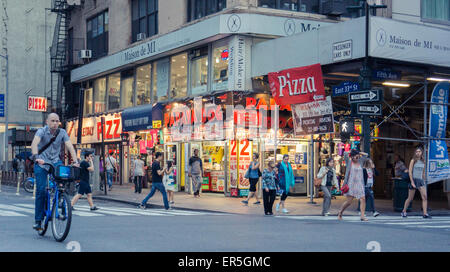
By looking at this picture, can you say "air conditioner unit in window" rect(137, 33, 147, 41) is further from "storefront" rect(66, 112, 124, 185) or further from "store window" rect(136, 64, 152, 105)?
"storefront" rect(66, 112, 124, 185)

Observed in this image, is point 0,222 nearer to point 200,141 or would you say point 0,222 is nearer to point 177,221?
point 177,221

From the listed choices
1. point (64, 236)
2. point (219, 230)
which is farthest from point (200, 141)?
point (64, 236)

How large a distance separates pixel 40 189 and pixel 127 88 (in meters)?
24.4

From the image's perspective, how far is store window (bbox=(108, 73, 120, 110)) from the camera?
35281 mm

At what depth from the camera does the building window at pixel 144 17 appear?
103ft

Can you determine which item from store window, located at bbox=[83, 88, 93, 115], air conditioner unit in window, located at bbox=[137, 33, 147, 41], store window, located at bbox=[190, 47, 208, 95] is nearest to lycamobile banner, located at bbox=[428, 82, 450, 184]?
store window, located at bbox=[190, 47, 208, 95]

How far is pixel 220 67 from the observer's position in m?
25.9

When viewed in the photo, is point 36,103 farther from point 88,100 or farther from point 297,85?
point 297,85

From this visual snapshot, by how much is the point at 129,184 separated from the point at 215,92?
1069 centimetres

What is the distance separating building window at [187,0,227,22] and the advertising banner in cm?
601

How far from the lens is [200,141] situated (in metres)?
27.0

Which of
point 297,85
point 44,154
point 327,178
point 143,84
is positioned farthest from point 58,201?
point 143,84

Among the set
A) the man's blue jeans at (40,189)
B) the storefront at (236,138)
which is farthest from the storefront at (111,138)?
the man's blue jeans at (40,189)

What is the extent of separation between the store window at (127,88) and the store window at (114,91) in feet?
2.60
